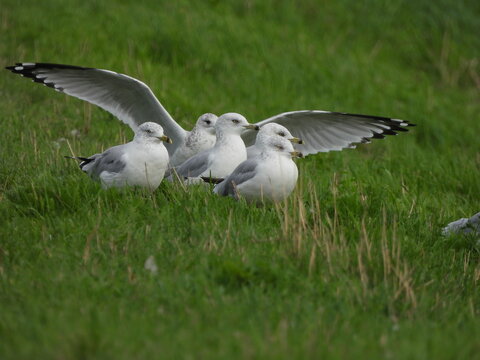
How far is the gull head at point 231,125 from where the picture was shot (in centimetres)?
676

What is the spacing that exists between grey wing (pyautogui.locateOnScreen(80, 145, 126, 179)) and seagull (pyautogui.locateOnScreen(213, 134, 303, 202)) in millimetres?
Answer: 803

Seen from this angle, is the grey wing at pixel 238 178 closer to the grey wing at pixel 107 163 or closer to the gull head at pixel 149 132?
the gull head at pixel 149 132

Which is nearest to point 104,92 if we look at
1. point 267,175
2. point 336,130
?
point 336,130

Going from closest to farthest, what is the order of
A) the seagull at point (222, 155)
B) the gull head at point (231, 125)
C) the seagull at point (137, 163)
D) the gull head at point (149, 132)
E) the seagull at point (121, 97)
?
1. the seagull at point (137, 163)
2. the gull head at point (149, 132)
3. the seagull at point (222, 155)
4. the gull head at point (231, 125)
5. the seagull at point (121, 97)

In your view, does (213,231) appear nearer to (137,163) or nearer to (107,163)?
(137,163)

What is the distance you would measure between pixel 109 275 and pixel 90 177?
68.7 inches

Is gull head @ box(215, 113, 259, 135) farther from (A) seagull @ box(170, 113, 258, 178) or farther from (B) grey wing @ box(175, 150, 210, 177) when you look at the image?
(B) grey wing @ box(175, 150, 210, 177)

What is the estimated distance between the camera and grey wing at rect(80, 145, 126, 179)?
5751 millimetres

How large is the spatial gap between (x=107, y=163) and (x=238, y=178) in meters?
0.94

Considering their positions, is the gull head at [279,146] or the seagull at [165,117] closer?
the gull head at [279,146]

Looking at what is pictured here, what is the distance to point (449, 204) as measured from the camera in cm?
737

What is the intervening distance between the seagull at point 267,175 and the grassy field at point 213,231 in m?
0.17

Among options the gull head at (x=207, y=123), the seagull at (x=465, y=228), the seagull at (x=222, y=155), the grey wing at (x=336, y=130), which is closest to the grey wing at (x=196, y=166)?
the seagull at (x=222, y=155)

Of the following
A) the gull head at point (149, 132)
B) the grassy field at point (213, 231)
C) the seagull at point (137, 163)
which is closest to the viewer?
the grassy field at point (213, 231)
